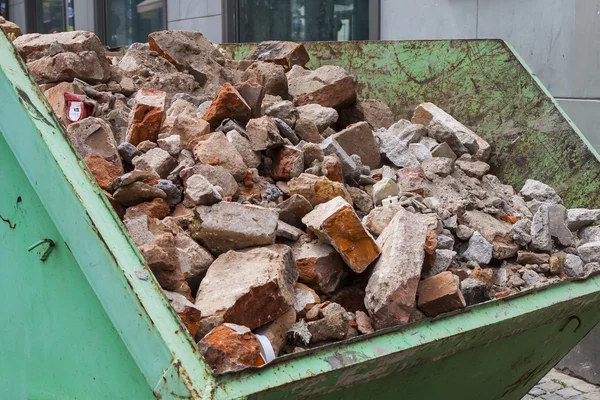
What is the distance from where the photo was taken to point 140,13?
27.7 ft

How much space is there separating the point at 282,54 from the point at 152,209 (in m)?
1.68

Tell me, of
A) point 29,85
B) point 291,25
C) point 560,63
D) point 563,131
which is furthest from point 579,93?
point 29,85

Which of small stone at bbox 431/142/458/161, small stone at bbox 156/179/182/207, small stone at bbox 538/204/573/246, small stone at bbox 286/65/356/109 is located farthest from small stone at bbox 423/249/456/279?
small stone at bbox 286/65/356/109

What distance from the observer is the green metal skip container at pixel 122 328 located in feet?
4.12

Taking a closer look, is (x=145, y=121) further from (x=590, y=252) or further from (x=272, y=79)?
(x=590, y=252)

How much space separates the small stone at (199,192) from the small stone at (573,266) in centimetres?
101

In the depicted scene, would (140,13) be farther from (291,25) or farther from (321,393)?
(321,393)

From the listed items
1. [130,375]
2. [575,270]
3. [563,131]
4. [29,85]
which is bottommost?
[575,270]

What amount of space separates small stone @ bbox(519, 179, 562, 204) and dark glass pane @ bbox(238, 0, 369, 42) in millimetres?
3140

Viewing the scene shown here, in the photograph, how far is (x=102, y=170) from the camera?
189 cm

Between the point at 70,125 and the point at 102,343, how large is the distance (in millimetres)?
914

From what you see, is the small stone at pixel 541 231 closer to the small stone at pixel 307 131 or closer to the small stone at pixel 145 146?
the small stone at pixel 307 131

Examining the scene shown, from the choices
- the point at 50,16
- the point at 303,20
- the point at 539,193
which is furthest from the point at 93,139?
the point at 50,16

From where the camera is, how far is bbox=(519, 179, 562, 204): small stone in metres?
2.46
